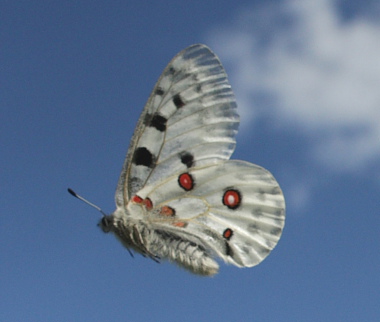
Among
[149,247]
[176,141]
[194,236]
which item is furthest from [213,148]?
[149,247]

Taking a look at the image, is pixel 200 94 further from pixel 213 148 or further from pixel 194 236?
pixel 194 236

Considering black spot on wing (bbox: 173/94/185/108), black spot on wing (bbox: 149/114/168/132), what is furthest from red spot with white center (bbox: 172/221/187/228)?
black spot on wing (bbox: 173/94/185/108)

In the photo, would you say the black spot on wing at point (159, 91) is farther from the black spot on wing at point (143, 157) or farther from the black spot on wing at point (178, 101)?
the black spot on wing at point (143, 157)

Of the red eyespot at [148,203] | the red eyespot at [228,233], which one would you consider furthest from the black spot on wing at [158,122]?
the red eyespot at [228,233]

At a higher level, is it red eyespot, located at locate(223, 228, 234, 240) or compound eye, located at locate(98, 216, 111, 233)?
red eyespot, located at locate(223, 228, 234, 240)

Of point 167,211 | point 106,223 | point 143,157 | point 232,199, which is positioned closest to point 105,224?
point 106,223

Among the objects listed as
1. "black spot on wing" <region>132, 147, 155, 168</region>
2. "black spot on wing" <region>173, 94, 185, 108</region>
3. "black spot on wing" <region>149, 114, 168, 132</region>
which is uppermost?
"black spot on wing" <region>173, 94, 185, 108</region>

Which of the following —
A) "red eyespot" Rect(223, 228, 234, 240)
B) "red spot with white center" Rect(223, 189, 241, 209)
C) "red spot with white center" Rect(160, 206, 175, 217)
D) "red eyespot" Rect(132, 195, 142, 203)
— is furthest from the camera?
"red spot with white center" Rect(223, 189, 241, 209)

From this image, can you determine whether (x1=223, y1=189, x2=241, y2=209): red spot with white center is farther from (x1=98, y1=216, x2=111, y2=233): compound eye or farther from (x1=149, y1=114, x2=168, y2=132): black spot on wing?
(x1=98, y1=216, x2=111, y2=233): compound eye
